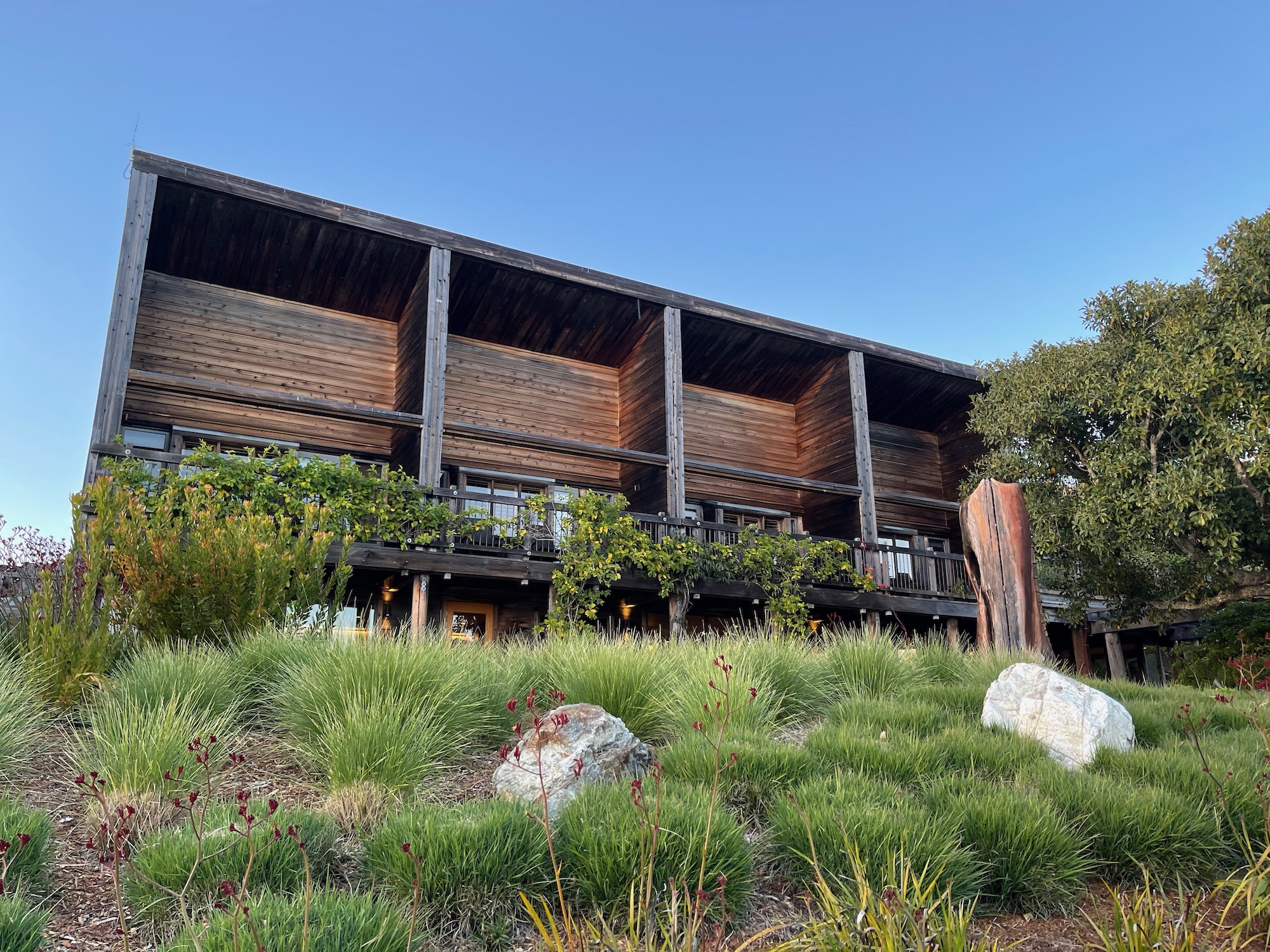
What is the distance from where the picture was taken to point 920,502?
825 inches

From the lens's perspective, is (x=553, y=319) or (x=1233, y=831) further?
(x=553, y=319)

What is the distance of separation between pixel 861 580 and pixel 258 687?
1250cm

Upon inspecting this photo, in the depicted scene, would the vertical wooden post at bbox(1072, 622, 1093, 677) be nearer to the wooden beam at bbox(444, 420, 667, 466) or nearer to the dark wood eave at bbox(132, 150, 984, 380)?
the dark wood eave at bbox(132, 150, 984, 380)

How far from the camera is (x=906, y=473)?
22.3 m

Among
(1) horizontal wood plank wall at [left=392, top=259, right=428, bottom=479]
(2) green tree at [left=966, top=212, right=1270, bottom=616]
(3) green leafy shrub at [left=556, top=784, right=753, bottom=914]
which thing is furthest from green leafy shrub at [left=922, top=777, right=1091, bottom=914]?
(1) horizontal wood plank wall at [left=392, top=259, right=428, bottom=479]

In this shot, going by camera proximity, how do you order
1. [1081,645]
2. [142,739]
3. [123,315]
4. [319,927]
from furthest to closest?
[1081,645] → [123,315] → [142,739] → [319,927]

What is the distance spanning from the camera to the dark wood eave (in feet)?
43.6

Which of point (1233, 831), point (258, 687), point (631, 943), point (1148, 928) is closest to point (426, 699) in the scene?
point (258, 687)

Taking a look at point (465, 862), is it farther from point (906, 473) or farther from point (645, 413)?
point (906, 473)

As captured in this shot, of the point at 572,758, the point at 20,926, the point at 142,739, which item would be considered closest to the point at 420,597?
the point at 142,739

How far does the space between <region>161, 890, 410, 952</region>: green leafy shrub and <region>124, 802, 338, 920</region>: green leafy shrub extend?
0.79ft

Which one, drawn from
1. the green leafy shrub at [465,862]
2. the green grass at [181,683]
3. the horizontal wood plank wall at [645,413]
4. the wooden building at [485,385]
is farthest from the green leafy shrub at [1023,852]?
the horizontal wood plank wall at [645,413]

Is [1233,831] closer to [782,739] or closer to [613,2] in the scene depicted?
[782,739]

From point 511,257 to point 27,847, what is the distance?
527 inches
